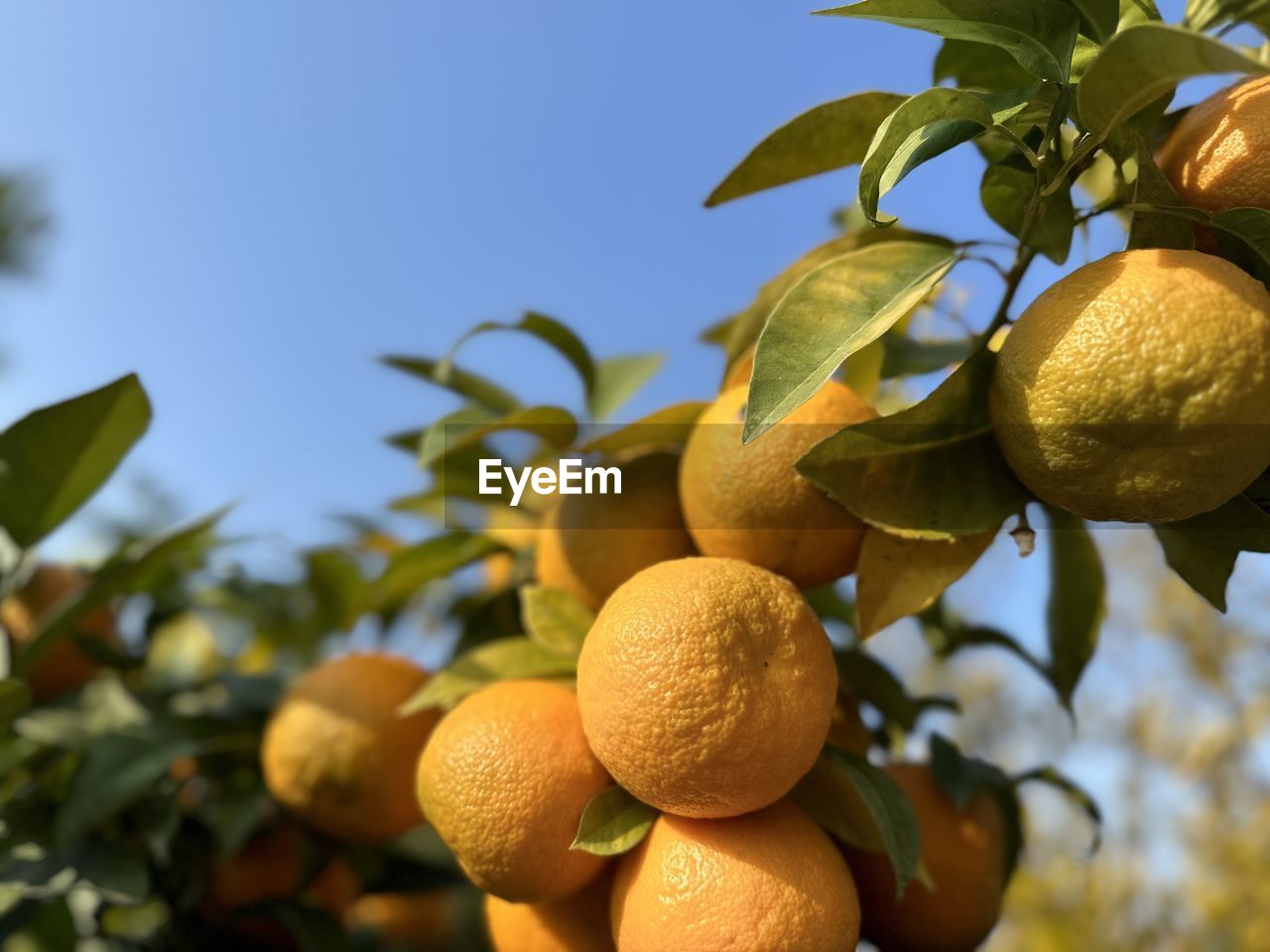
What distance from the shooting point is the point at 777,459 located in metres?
0.66

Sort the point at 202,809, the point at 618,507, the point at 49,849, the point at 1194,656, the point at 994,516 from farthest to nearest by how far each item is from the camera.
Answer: the point at 1194,656
the point at 202,809
the point at 49,849
the point at 618,507
the point at 994,516

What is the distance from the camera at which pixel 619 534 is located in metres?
0.78

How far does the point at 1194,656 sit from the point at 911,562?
10.2 ft

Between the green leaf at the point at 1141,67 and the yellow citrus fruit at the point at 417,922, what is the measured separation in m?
1.26

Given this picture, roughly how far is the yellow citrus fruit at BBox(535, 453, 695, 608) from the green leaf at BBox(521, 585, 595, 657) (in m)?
0.02

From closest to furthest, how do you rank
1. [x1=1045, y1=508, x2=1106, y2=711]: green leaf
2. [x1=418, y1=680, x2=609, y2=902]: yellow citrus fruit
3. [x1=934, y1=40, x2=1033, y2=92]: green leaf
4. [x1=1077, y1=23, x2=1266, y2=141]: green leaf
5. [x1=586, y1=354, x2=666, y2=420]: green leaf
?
[x1=1077, y1=23, x2=1266, y2=141]: green leaf → [x1=418, y1=680, x2=609, y2=902]: yellow citrus fruit → [x1=934, y1=40, x2=1033, y2=92]: green leaf → [x1=1045, y1=508, x2=1106, y2=711]: green leaf → [x1=586, y1=354, x2=666, y2=420]: green leaf

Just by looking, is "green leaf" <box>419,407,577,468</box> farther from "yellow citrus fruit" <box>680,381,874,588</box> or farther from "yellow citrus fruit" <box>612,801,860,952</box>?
"yellow citrus fruit" <box>612,801,860,952</box>

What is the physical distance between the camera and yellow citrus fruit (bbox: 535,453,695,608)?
0.78 meters

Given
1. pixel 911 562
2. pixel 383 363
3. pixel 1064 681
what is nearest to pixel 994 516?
pixel 911 562

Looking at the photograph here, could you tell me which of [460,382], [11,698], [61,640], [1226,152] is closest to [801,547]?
Result: [1226,152]

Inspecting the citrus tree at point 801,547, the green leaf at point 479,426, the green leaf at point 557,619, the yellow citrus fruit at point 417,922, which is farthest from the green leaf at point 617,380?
the yellow citrus fruit at point 417,922

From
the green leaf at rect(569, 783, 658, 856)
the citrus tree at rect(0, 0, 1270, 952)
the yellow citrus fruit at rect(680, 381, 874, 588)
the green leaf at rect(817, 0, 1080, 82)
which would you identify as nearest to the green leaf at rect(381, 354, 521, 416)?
the citrus tree at rect(0, 0, 1270, 952)

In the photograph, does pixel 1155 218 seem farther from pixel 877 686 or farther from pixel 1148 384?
pixel 877 686

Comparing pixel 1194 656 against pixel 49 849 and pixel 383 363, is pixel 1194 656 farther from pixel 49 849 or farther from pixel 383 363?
pixel 49 849
